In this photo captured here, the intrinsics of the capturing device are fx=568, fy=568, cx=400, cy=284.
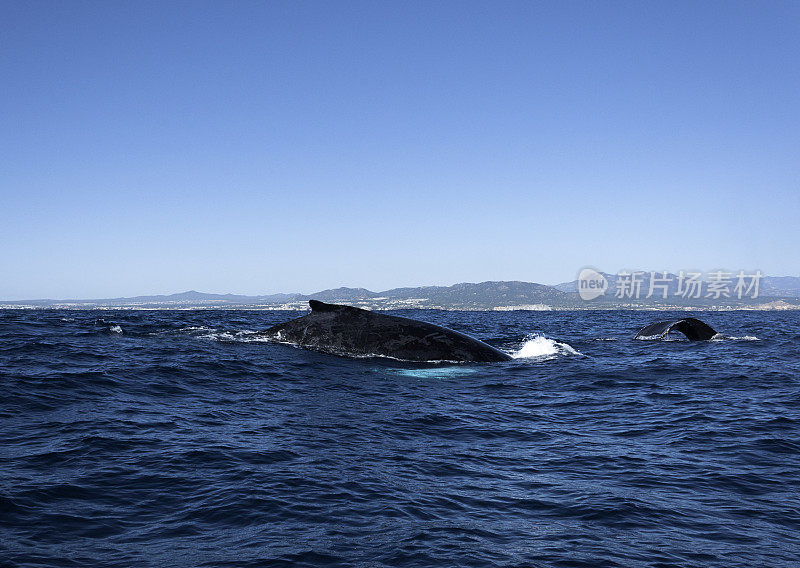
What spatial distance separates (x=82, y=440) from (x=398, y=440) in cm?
469

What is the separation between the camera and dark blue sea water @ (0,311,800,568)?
5328 millimetres

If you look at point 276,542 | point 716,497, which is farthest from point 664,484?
point 276,542

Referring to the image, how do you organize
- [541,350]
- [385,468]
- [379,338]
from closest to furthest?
[385,468] < [379,338] < [541,350]

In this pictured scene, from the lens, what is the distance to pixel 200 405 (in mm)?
11305

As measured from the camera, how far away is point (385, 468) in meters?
7.64

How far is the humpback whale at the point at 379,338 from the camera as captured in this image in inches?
696

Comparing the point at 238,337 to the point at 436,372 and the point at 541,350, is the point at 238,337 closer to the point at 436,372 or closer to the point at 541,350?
the point at 436,372

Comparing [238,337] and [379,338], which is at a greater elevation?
[379,338]

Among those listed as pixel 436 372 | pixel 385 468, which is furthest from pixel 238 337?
pixel 385 468

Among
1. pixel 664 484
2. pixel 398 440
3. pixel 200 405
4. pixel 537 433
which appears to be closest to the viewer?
pixel 664 484

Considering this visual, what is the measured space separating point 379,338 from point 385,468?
10.5m

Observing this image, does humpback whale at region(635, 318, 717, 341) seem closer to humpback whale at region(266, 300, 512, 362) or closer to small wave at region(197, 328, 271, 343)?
humpback whale at region(266, 300, 512, 362)

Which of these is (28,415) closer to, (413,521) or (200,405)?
(200,405)

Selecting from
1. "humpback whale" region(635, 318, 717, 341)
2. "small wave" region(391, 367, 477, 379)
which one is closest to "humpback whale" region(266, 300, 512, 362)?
"small wave" region(391, 367, 477, 379)
